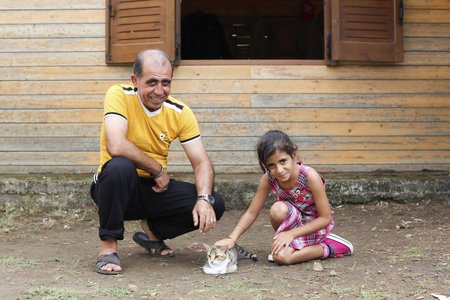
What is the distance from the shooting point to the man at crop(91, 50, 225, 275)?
12.5 feet

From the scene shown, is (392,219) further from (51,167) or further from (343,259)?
(51,167)

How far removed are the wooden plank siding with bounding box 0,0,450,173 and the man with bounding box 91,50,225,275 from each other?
247 centimetres

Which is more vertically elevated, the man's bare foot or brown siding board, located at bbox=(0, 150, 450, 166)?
brown siding board, located at bbox=(0, 150, 450, 166)

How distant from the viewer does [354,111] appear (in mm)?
6625

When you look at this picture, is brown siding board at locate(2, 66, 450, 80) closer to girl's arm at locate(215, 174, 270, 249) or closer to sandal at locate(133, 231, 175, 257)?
sandal at locate(133, 231, 175, 257)

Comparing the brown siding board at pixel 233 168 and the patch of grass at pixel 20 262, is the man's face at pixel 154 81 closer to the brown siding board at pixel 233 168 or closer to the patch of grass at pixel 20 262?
the patch of grass at pixel 20 262

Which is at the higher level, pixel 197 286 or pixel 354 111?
Answer: pixel 354 111

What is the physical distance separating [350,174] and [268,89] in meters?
1.22

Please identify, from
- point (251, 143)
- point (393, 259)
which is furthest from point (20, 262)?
point (251, 143)

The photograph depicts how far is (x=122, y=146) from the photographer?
378 cm

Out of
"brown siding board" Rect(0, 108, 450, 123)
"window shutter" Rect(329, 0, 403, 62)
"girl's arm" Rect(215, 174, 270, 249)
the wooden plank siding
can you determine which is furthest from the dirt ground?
"window shutter" Rect(329, 0, 403, 62)

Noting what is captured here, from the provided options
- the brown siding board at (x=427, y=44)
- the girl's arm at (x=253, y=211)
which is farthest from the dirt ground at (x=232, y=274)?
the brown siding board at (x=427, y=44)

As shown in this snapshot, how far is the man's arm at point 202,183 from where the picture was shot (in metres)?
3.85

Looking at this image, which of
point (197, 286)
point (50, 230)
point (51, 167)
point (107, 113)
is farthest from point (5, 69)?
point (197, 286)
